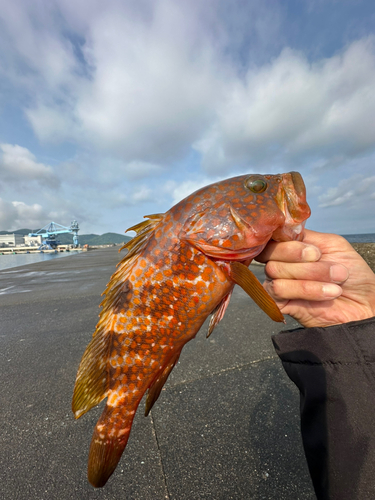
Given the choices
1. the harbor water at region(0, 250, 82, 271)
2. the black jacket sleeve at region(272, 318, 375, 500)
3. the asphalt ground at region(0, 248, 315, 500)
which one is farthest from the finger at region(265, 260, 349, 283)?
the harbor water at region(0, 250, 82, 271)

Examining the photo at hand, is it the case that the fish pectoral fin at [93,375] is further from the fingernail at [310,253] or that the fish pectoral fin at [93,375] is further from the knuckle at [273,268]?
the fingernail at [310,253]

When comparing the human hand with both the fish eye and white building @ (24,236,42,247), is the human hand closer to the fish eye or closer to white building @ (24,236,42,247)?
the fish eye

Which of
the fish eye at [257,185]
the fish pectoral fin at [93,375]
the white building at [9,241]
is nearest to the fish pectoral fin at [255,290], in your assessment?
the fish eye at [257,185]

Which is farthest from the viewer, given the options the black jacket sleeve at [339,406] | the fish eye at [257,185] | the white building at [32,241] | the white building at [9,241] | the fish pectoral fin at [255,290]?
the white building at [9,241]

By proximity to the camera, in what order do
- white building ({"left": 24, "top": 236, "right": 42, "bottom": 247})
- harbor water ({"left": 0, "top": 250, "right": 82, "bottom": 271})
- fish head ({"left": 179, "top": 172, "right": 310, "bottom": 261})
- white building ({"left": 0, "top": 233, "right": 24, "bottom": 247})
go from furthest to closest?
white building ({"left": 0, "top": 233, "right": 24, "bottom": 247}), white building ({"left": 24, "top": 236, "right": 42, "bottom": 247}), harbor water ({"left": 0, "top": 250, "right": 82, "bottom": 271}), fish head ({"left": 179, "top": 172, "right": 310, "bottom": 261})

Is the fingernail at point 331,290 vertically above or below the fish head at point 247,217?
below

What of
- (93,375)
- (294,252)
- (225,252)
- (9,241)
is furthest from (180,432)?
(9,241)

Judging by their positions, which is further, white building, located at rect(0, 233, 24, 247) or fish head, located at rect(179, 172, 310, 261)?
white building, located at rect(0, 233, 24, 247)

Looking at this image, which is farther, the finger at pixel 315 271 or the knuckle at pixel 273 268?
the knuckle at pixel 273 268
